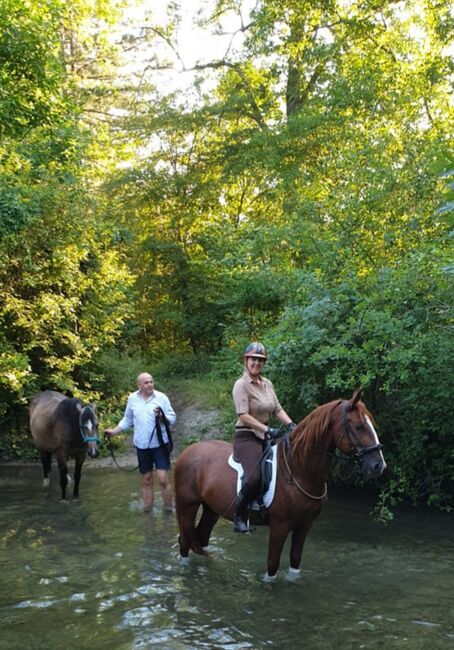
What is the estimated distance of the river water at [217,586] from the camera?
492 cm

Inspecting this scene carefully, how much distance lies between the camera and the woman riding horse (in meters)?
5.85

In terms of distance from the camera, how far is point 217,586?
603cm

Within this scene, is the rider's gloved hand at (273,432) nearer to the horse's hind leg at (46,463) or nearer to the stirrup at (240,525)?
the stirrup at (240,525)

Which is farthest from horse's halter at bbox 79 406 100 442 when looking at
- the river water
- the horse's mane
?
the horse's mane

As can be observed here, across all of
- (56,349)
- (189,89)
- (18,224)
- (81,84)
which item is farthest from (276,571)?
(81,84)

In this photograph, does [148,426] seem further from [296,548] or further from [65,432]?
[296,548]

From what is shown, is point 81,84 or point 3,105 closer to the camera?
point 3,105

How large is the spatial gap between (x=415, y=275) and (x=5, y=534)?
6462 mm

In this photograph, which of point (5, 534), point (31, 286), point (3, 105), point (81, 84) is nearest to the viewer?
point (5, 534)

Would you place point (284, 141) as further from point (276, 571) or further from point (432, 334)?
point (276, 571)

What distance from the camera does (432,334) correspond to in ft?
26.4

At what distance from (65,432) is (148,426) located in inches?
92.4

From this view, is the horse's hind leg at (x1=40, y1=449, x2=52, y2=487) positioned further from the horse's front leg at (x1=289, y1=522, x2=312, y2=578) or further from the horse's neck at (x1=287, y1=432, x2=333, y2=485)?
the horse's neck at (x1=287, y1=432, x2=333, y2=485)

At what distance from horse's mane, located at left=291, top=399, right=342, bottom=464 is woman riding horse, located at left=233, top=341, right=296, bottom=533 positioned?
0.23 meters
